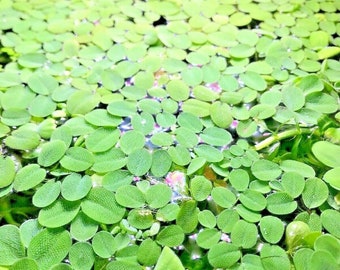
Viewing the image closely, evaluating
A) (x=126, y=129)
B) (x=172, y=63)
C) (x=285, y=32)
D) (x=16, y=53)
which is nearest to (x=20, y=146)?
(x=126, y=129)

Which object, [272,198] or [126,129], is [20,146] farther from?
[272,198]

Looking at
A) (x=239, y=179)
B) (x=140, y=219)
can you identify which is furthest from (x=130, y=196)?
(x=239, y=179)

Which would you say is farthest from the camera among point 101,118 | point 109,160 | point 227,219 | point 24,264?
point 101,118

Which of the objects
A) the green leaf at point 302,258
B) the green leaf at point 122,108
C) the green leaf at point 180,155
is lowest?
the green leaf at point 302,258

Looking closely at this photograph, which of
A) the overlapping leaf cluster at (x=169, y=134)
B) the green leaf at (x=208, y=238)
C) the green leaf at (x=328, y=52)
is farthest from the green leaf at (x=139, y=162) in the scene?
the green leaf at (x=328, y=52)

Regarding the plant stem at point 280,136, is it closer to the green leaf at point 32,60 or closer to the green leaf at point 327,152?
the green leaf at point 327,152

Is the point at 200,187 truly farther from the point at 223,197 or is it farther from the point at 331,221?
the point at 331,221
